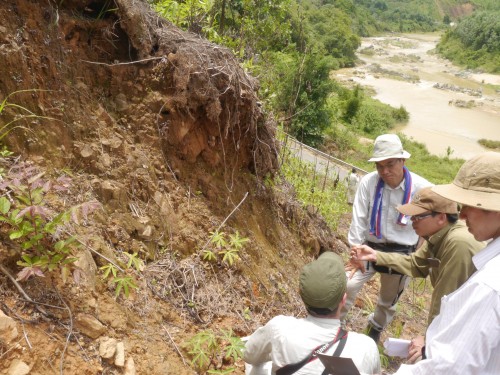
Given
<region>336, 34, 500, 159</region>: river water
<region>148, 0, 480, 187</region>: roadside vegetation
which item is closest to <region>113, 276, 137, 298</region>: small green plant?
<region>148, 0, 480, 187</region>: roadside vegetation

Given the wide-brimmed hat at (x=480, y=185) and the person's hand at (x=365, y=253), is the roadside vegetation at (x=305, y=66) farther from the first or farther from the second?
the wide-brimmed hat at (x=480, y=185)

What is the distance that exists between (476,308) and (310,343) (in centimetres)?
70

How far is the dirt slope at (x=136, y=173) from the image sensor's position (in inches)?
88.1

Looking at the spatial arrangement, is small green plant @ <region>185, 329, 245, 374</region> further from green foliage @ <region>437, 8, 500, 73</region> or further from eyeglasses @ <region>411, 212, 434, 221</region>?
green foliage @ <region>437, 8, 500, 73</region>

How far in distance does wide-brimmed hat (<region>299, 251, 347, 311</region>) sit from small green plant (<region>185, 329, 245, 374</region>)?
89 centimetres

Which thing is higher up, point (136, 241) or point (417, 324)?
point (136, 241)

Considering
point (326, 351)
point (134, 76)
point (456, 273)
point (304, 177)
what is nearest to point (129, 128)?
point (134, 76)

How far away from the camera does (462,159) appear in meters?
29.7

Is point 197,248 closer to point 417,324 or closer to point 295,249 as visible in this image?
point 295,249

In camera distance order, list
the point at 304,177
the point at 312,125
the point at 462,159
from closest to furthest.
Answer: the point at 304,177
the point at 312,125
the point at 462,159

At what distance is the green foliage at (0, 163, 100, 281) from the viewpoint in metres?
2.06

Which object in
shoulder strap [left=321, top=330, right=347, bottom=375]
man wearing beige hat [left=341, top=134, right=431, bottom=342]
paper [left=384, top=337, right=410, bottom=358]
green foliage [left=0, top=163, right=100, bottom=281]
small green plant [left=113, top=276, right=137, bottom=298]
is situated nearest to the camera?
shoulder strap [left=321, top=330, right=347, bottom=375]

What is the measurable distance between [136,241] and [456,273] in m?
2.11

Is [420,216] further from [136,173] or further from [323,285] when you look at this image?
[136,173]
